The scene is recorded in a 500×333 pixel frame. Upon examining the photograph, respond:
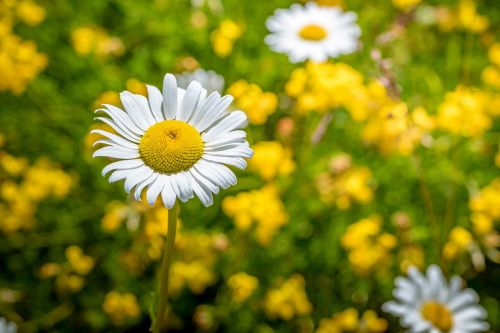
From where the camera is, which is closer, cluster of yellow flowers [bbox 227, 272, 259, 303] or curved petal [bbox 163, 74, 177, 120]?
curved petal [bbox 163, 74, 177, 120]

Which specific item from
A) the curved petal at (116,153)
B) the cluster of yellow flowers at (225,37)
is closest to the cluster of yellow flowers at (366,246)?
the cluster of yellow flowers at (225,37)

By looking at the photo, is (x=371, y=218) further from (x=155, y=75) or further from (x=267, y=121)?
(x=155, y=75)

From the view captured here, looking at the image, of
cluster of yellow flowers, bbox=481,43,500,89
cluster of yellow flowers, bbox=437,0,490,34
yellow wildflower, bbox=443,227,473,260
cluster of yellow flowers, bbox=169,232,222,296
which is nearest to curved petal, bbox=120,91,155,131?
cluster of yellow flowers, bbox=169,232,222,296

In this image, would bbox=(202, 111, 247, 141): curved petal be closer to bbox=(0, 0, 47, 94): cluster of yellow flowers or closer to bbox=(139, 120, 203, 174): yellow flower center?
bbox=(139, 120, 203, 174): yellow flower center

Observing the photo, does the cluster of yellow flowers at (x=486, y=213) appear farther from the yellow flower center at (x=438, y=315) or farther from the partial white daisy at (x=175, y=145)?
the partial white daisy at (x=175, y=145)

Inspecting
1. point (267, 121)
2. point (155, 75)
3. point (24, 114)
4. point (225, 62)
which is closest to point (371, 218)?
point (267, 121)

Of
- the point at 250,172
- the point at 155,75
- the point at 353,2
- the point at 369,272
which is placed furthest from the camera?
the point at 353,2

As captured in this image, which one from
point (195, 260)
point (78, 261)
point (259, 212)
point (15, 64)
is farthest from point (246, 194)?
point (15, 64)

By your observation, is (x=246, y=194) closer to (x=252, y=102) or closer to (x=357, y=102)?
(x=252, y=102)
